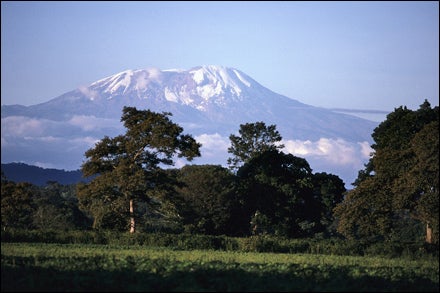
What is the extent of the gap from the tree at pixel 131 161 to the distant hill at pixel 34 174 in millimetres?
25820

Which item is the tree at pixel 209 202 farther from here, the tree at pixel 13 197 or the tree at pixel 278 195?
the tree at pixel 13 197

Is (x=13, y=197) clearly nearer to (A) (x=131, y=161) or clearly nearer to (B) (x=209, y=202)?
(A) (x=131, y=161)

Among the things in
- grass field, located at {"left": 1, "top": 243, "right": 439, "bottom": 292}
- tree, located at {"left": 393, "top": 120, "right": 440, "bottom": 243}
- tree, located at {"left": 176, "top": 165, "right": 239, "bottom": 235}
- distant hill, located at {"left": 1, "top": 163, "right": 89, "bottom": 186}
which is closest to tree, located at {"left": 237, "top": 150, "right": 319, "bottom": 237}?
tree, located at {"left": 176, "top": 165, "right": 239, "bottom": 235}

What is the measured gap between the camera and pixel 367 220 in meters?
35.6

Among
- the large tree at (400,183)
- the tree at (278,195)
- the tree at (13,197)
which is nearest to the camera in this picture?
the tree at (13,197)

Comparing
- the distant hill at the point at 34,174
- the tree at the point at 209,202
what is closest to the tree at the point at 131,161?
the tree at the point at 209,202

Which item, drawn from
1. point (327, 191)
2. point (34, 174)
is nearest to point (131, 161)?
point (327, 191)

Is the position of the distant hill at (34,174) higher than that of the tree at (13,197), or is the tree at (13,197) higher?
the distant hill at (34,174)

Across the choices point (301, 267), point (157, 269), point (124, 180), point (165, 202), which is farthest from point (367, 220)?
point (157, 269)

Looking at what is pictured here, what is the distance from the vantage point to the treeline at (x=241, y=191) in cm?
3238

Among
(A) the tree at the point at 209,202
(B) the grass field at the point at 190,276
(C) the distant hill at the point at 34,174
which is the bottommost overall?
(B) the grass field at the point at 190,276

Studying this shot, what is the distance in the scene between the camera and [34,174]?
270 ft

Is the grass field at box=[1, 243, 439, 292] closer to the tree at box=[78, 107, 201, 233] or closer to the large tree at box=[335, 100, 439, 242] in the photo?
the large tree at box=[335, 100, 439, 242]

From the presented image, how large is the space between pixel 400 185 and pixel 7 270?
22584 millimetres
